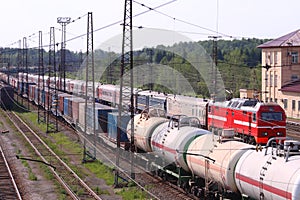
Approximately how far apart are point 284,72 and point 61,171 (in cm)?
3749

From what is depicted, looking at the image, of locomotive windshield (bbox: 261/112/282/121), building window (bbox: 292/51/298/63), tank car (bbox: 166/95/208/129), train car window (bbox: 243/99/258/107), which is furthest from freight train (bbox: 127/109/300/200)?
building window (bbox: 292/51/298/63)

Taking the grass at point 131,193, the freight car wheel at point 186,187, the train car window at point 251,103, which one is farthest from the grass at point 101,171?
the train car window at point 251,103

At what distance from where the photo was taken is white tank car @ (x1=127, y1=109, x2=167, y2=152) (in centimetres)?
2777

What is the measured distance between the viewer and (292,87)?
58.1 m

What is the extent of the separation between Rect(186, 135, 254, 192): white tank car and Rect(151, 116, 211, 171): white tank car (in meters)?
0.73

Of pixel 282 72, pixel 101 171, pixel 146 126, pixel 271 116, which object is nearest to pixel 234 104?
pixel 271 116

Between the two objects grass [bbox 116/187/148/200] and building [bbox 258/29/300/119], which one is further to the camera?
building [bbox 258/29/300/119]

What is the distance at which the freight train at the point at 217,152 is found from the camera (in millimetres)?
15820

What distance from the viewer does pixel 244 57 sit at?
9725cm

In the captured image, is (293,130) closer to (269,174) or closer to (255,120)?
(255,120)

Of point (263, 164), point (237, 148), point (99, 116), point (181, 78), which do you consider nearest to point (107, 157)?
point (99, 116)

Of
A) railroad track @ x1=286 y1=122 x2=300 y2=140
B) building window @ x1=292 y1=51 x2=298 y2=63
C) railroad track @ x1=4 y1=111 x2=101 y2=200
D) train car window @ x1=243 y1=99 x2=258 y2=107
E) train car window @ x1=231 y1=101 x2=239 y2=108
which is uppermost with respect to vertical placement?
building window @ x1=292 y1=51 x2=298 y2=63

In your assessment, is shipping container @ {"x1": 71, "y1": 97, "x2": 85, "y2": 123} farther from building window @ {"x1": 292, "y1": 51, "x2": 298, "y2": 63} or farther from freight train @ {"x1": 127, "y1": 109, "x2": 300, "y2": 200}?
building window @ {"x1": 292, "y1": 51, "x2": 298, "y2": 63}

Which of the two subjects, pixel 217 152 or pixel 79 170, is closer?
pixel 217 152
